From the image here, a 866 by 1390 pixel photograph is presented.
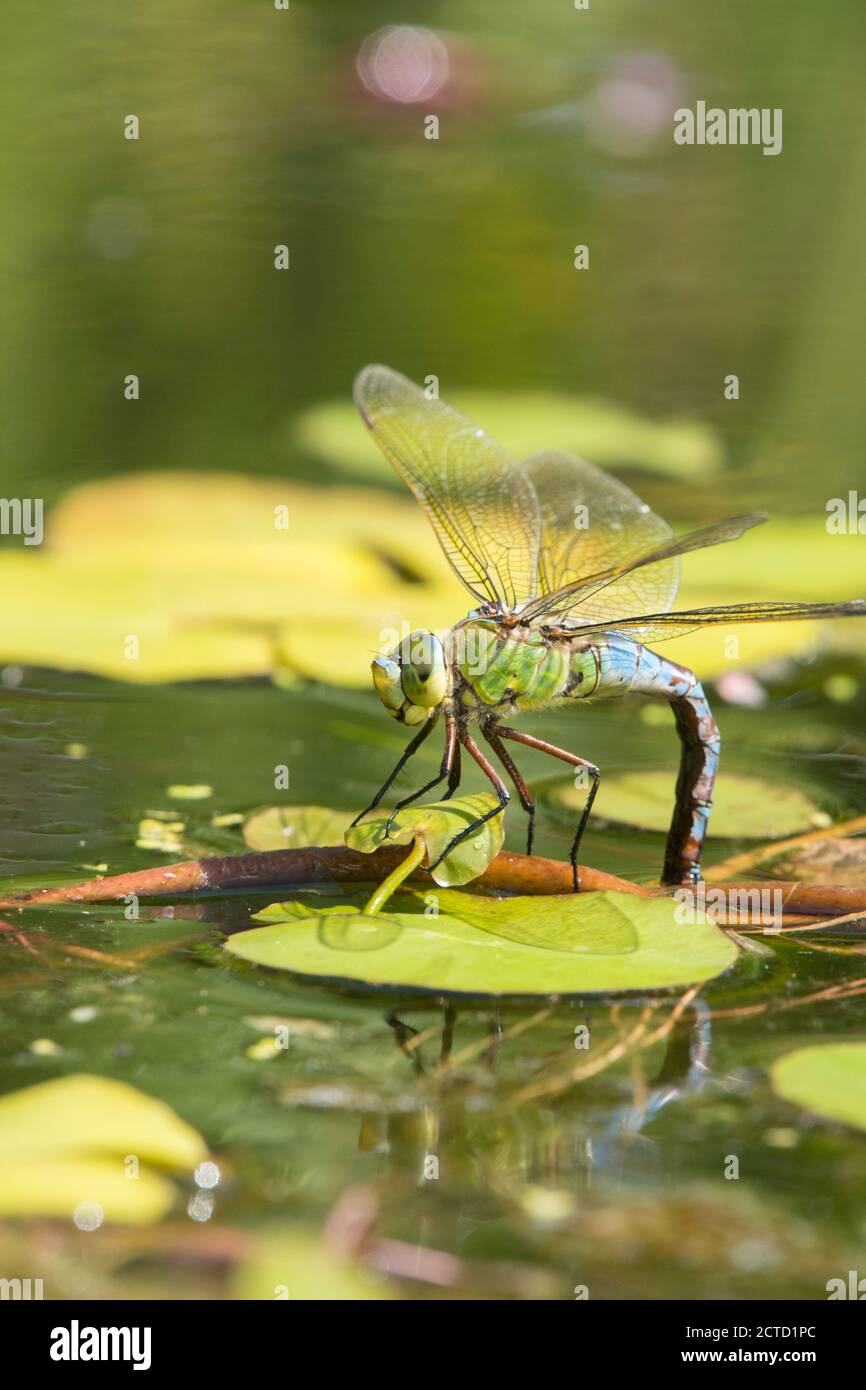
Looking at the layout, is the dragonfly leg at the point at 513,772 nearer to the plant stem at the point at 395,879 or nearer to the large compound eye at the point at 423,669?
the large compound eye at the point at 423,669

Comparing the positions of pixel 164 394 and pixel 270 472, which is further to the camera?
pixel 164 394

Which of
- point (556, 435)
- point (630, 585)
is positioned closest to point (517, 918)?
point (630, 585)

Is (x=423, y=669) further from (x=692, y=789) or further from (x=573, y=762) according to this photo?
(x=692, y=789)

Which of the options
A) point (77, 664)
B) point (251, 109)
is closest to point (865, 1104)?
point (77, 664)

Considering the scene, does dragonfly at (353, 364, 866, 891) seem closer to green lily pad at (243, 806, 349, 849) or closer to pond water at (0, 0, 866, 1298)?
green lily pad at (243, 806, 349, 849)

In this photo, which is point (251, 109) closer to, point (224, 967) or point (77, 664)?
point (77, 664)
